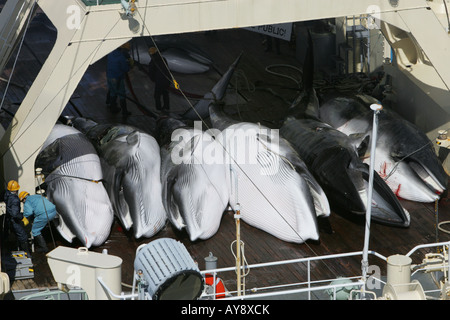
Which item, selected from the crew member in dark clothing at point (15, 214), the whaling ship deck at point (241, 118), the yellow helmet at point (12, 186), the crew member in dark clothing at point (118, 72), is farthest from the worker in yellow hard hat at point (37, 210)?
the crew member in dark clothing at point (118, 72)

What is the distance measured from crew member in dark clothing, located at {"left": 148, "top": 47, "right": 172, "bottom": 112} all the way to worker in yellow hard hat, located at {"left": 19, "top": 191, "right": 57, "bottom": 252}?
7419 mm

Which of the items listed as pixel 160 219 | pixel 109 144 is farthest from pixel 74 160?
pixel 160 219

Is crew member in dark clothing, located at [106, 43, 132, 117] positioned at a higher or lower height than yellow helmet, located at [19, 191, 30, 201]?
higher

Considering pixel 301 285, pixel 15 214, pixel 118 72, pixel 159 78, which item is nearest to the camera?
pixel 301 285

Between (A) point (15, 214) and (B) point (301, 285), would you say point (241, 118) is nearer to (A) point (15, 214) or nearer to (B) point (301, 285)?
(B) point (301, 285)

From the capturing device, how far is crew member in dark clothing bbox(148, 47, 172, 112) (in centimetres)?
2573

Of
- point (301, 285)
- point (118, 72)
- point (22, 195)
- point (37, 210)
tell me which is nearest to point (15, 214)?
point (37, 210)

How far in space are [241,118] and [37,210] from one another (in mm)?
7880

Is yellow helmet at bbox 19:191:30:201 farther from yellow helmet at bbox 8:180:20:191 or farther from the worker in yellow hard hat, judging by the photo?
yellow helmet at bbox 8:180:20:191

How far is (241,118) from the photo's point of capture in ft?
83.0

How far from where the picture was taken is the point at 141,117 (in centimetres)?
2577

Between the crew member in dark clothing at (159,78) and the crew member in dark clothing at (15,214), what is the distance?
25.1 feet

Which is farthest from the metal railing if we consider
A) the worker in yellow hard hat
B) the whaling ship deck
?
the worker in yellow hard hat
